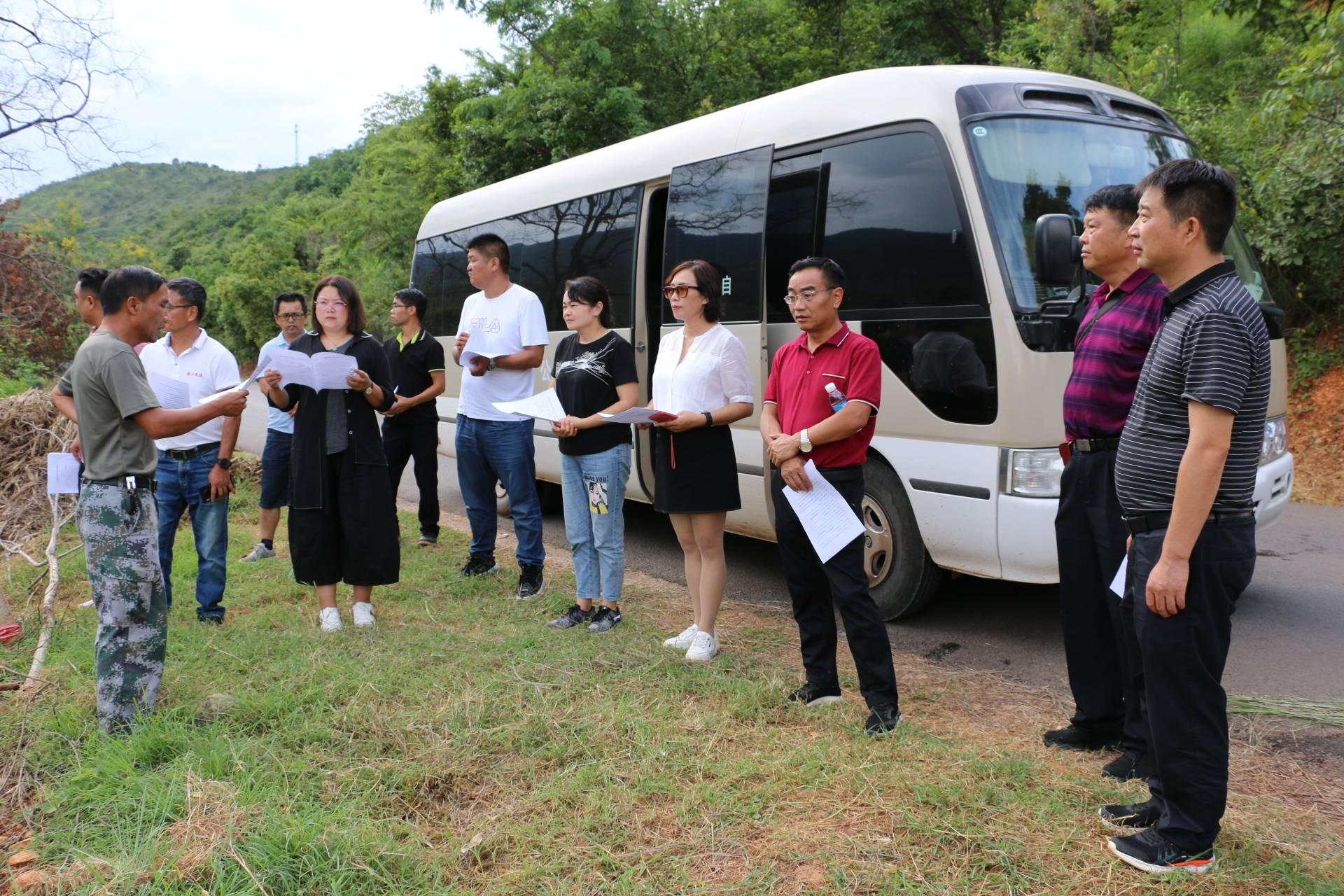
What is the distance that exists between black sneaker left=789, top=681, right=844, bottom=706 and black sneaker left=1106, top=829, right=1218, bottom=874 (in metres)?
1.44

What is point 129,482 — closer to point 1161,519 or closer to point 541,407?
point 541,407

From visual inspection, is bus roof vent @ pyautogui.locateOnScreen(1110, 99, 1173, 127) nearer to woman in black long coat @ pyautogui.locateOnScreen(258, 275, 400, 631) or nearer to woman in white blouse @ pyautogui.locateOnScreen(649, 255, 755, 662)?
woman in white blouse @ pyautogui.locateOnScreen(649, 255, 755, 662)

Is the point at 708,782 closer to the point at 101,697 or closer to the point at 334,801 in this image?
the point at 334,801

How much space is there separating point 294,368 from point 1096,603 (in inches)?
151

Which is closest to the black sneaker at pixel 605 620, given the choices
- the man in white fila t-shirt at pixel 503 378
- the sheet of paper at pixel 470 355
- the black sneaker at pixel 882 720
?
the man in white fila t-shirt at pixel 503 378

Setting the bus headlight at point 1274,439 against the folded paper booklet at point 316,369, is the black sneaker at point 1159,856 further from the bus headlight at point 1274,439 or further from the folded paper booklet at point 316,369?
the folded paper booklet at point 316,369

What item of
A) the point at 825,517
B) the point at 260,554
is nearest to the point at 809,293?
the point at 825,517

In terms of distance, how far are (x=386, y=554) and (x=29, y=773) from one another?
2.01 m

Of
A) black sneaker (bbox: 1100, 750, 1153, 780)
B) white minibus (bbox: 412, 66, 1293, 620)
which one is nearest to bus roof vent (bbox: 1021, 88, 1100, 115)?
white minibus (bbox: 412, 66, 1293, 620)

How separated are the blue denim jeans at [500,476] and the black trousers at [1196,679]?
3.92m

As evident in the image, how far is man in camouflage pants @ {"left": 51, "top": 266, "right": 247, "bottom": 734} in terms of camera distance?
12.6 ft

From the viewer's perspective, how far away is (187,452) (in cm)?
550

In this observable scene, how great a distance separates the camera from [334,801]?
3252 mm

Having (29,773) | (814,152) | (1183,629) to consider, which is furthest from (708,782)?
(814,152)
